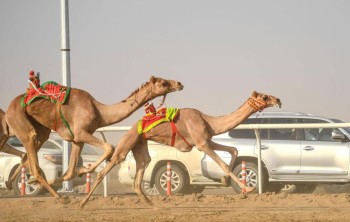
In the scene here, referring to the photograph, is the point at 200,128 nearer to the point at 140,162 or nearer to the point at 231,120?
the point at 231,120

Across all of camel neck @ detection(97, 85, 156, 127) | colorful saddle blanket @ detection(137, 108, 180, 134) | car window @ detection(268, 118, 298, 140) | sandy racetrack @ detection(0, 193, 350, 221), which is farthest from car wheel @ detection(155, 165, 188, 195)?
camel neck @ detection(97, 85, 156, 127)

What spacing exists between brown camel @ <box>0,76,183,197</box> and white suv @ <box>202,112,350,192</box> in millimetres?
5255

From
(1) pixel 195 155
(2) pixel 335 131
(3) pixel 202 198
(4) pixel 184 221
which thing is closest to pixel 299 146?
(2) pixel 335 131

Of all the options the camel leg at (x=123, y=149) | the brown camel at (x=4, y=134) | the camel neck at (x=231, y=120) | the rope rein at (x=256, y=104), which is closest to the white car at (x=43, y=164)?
the brown camel at (x=4, y=134)

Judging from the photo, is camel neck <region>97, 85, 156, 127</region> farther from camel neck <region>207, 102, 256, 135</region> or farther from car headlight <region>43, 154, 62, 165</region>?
car headlight <region>43, 154, 62, 165</region>

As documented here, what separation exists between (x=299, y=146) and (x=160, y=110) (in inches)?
188

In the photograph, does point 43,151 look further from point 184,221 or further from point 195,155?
point 184,221

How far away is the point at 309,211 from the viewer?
53.2ft

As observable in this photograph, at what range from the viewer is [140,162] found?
17.4 m

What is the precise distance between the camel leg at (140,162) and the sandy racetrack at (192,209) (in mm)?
325

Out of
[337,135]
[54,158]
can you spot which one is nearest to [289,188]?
[337,135]

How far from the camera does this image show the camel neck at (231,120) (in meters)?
18.5

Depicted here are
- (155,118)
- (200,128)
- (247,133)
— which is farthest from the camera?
(247,133)

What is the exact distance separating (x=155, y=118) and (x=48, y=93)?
1990mm
